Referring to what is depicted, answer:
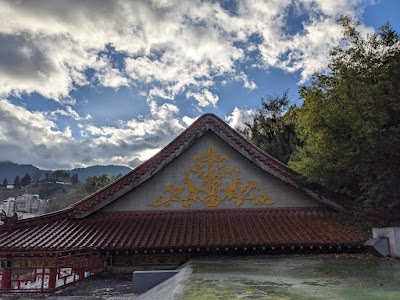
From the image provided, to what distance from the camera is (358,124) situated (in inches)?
389

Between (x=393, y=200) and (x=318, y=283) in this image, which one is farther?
(x=393, y=200)

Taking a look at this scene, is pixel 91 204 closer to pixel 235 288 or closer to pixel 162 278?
pixel 162 278

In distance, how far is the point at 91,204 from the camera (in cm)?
1157

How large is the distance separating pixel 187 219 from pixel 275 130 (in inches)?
635

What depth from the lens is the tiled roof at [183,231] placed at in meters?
9.48

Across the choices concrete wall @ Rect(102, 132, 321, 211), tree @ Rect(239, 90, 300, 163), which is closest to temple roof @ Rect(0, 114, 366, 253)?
concrete wall @ Rect(102, 132, 321, 211)

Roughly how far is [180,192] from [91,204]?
3.02 metres

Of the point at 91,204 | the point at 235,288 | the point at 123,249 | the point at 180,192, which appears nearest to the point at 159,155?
the point at 180,192

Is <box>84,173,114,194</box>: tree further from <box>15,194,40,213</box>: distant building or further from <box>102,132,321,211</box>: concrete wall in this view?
<box>15,194,40,213</box>: distant building

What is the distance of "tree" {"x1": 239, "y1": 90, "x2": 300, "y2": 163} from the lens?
24016mm

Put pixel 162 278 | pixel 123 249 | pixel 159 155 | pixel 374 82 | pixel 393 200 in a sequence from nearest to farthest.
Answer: pixel 162 278 → pixel 123 249 → pixel 393 200 → pixel 374 82 → pixel 159 155

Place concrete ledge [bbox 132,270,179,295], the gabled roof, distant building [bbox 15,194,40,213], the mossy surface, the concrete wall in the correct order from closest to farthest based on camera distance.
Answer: the mossy surface, concrete ledge [bbox 132,270,179,295], the gabled roof, the concrete wall, distant building [bbox 15,194,40,213]

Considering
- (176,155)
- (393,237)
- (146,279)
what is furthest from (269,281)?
(176,155)

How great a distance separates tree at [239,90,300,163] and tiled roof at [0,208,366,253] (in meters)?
12.7
